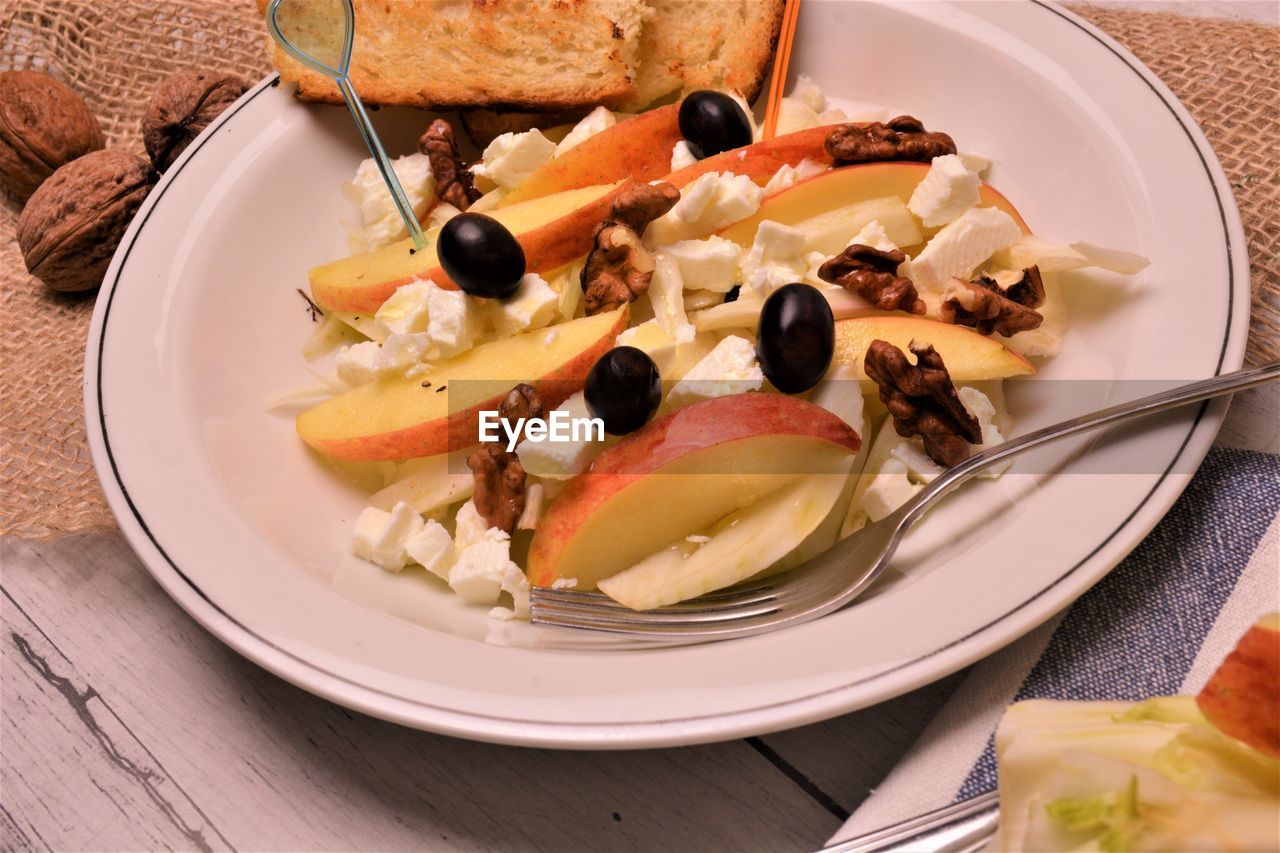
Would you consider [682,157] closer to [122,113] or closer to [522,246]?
[522,246]

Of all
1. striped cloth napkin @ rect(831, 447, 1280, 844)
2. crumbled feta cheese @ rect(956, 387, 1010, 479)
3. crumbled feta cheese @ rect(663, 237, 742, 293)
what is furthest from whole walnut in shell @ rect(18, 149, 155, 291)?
striped cloth napkin @ rect(831, 447, 1280, 844)

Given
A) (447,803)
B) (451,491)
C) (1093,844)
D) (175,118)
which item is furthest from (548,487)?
(175,118)

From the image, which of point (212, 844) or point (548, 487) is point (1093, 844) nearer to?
point (548, 487)

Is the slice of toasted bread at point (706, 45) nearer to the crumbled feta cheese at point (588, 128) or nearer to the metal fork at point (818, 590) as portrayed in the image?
the crumbled feta cheese at point (588, 128)

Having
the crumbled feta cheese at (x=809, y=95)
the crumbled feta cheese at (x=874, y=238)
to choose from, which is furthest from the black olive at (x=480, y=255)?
the crumbled feta cheese at (x=809, y=95)

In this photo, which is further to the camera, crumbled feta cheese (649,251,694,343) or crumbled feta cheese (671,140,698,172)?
crumbled feta cheese (671,140,698,172)

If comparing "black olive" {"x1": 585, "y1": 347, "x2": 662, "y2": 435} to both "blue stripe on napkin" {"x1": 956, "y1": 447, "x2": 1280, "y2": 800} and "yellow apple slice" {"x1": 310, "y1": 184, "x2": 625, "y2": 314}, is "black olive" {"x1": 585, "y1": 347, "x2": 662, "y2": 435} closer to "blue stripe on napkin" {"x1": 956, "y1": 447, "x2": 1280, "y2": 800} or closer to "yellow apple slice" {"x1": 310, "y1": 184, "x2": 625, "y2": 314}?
"yellow apple slice" {"x1": 310, "y1": 184, "x2": 625, "y2": 314}
